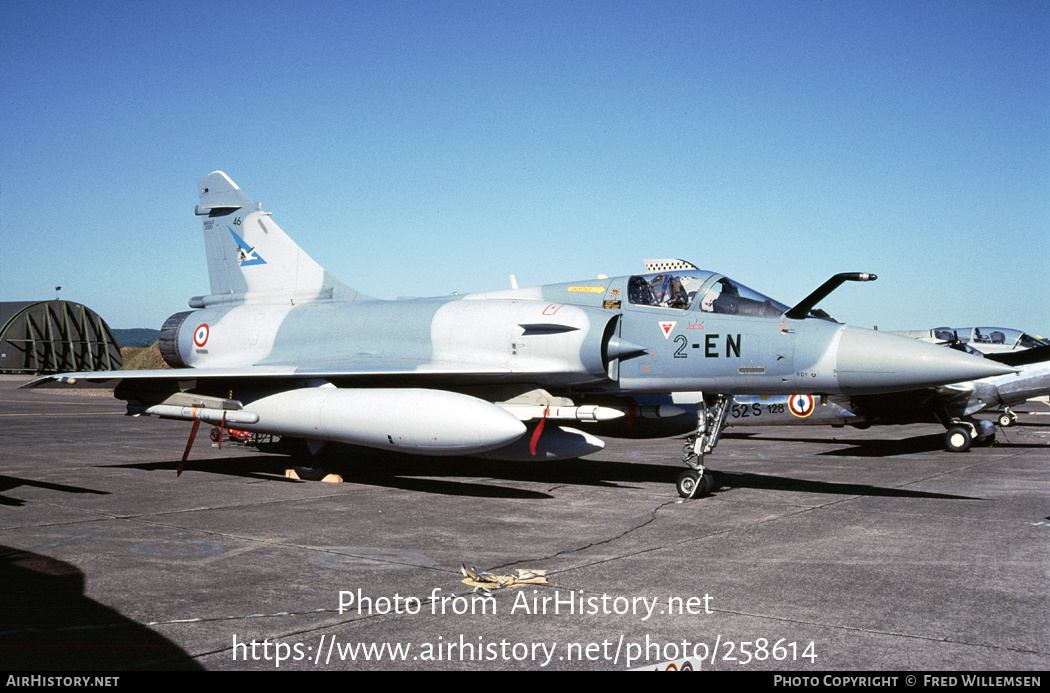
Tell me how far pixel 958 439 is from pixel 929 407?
1018 mm

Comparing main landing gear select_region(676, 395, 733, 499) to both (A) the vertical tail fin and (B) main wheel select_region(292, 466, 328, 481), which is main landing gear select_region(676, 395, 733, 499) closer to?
(B) main wheel select_region(292, 466, 328, 481)

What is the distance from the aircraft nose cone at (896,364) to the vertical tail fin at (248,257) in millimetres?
7713

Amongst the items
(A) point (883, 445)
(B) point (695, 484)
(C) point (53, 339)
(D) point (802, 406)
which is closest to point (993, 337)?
(A) point (883, 445)

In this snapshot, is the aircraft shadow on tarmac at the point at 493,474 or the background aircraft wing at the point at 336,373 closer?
the aircraft shadow on tarmac at the point at 493,474

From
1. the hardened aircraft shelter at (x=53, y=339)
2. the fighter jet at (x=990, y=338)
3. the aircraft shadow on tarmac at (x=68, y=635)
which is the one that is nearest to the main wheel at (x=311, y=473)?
the aircraft shadow on tarmac at (x=68, y=635)

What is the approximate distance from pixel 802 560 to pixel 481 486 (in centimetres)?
505

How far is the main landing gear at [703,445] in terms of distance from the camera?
9672 millimetres

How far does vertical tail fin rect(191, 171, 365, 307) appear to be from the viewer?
544 inches

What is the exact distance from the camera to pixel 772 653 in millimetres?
4309

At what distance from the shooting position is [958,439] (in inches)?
648

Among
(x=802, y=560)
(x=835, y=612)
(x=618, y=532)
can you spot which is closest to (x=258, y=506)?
(x=618, y=532)

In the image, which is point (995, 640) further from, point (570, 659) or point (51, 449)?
point (51, 449)

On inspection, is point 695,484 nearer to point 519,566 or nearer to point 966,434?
point 519,566

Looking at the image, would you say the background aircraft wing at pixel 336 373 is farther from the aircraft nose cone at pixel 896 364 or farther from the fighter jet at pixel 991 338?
the fighter jet at pixel 991 338
